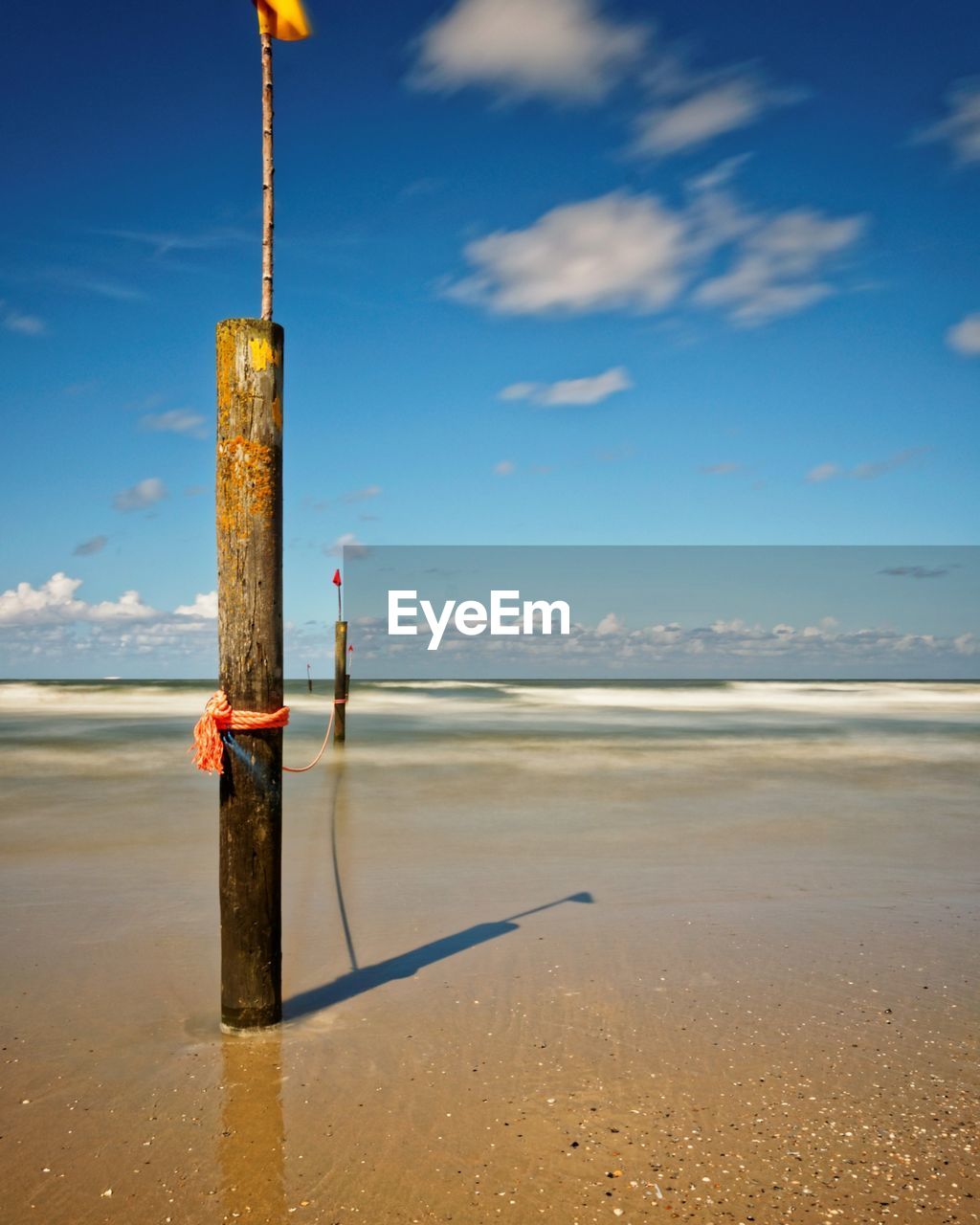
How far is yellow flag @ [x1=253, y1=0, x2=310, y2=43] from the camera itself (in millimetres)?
4797

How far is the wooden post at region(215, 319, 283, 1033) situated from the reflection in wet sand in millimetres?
271

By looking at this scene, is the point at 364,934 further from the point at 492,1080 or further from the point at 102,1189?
the point at 102,1189

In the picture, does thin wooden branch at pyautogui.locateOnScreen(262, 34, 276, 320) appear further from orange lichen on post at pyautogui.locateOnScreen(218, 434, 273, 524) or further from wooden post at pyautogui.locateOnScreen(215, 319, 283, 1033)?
orange lichen on post at pyautogui.locateOnScreen(218, 434, 273, 524)

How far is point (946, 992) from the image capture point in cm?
541

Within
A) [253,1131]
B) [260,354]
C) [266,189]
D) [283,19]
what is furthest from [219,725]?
[283,19]

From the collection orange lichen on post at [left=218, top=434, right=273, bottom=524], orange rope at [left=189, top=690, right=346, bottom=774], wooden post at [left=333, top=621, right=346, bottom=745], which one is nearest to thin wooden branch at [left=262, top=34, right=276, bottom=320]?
orange lichen on post at [left=218, top=434, right=273, bottom=524]

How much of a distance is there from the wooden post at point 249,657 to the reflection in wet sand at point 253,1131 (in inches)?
10.7

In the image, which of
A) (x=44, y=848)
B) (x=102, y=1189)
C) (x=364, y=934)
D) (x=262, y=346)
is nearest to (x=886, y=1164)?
(x=102, y=1189)

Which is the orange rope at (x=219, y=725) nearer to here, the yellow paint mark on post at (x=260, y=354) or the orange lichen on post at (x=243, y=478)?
the orange lichen on post at (x=243, y=478)

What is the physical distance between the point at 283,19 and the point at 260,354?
1.72 m

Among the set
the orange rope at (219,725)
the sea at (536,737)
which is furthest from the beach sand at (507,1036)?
the sea at (536,737)

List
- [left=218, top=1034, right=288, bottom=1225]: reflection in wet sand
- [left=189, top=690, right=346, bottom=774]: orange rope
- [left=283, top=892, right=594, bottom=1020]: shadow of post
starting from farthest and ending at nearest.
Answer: [left=283, top=892, right=594, bottom=1020]: shadow of post
[left=189, top=690, right=346, bottom=774]: orange rope
[left=218, top=1034, right=288, bottom=1225]: reflection in wet sand

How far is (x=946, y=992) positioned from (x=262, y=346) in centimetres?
520

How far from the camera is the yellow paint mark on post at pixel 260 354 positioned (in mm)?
4836
